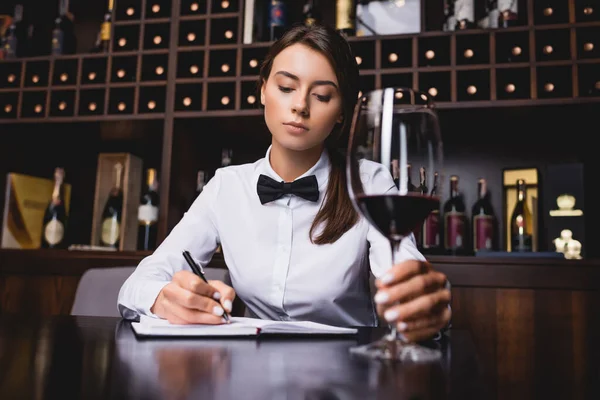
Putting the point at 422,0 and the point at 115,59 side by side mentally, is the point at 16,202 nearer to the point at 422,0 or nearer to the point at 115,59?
the point at 115,59

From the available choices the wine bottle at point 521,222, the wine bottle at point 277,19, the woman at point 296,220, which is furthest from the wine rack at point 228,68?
the woman at point 296,220

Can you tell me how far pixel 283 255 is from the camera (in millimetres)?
1204

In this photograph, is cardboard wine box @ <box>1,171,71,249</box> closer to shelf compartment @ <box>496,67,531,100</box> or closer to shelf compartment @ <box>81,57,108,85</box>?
shelf compartment @ <box>81,57,108,85</box>

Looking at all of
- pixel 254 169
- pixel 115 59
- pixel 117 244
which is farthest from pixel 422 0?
pixel 117 244

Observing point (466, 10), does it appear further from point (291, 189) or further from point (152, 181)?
Result: point (152, 181)

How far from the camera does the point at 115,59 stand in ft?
7.31

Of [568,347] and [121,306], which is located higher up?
[121,306]

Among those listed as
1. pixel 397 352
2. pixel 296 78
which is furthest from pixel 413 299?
pixel 296 78

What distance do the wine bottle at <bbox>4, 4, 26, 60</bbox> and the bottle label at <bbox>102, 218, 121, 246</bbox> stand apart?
2.75 feet

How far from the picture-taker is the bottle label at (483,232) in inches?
75.2

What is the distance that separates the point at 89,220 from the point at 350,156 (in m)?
2.17

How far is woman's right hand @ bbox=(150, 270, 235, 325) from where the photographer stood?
72 cm

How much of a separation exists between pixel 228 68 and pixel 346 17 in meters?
0.48

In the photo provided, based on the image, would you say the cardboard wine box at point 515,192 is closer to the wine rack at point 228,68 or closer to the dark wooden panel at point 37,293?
the wine rack at point 228,68
